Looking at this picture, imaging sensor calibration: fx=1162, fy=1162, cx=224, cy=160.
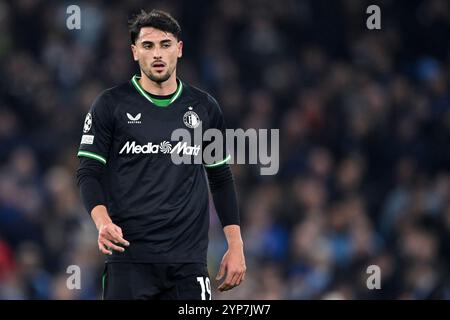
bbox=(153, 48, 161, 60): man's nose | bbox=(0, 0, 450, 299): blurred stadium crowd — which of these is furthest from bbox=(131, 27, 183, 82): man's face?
bbox=(0, 0, 450, 299): blurred stadium crowd

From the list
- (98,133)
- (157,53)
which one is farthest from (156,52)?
(98,133)

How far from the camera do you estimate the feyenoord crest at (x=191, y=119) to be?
5781mm

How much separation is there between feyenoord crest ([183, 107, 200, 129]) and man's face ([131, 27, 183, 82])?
21cm

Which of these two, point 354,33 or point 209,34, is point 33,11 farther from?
point 354,33

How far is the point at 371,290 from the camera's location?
9.24 meters

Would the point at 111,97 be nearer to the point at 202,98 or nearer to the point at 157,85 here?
the point at 157,85

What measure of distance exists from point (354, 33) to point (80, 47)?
3044mm

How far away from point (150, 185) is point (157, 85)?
0.52 m

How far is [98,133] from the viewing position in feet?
18.6

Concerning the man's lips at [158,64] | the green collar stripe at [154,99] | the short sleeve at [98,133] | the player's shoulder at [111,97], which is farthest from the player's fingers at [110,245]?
the man's lips at [158,64]

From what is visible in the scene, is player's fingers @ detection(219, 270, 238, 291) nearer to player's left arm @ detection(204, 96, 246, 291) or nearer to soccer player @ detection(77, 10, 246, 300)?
soccer player @ detection(77, 10, 246, 300)

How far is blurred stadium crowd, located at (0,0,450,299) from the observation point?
32.0ft

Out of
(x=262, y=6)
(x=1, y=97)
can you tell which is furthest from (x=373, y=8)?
(x=1, y=97)

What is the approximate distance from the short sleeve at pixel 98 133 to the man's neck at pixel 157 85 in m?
Result: 0.22
